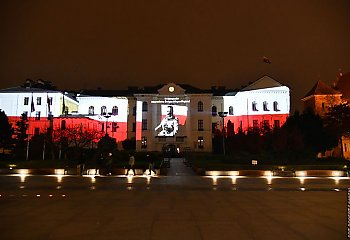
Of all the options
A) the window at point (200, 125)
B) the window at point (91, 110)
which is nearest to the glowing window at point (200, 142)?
the window at point (200, 125)

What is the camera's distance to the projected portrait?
72.2 m

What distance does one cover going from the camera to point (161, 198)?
1414 centimetres

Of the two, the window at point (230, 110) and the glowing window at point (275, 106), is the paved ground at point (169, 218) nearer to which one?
the glowing window at point (275, 106)

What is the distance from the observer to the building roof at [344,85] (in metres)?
78.9

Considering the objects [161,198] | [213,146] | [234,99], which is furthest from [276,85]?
[161,198]

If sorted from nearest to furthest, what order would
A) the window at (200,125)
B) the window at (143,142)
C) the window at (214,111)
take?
the window at (143,142) < the window at (200,125) < the window at (214,111)

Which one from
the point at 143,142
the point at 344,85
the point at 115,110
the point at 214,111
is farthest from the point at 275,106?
the point at 115,110

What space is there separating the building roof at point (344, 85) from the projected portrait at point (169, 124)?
126ft

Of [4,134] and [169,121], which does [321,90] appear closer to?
[169,121]

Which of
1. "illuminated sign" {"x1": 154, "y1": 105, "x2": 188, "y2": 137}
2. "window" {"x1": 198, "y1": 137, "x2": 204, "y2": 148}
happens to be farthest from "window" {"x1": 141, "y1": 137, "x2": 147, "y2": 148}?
"window" {"x1": 198, "y1": 137, "x2": 204, "y2": 148}

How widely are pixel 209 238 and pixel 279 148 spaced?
34291 millimetres

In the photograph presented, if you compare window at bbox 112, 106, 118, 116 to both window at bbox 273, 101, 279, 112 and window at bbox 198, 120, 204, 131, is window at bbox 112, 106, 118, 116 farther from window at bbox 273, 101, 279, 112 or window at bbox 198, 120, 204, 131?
window at bbox 273, 101, 279, 112

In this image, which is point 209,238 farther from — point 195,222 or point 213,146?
point 213,146

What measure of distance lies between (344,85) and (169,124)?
4162 centimetres
